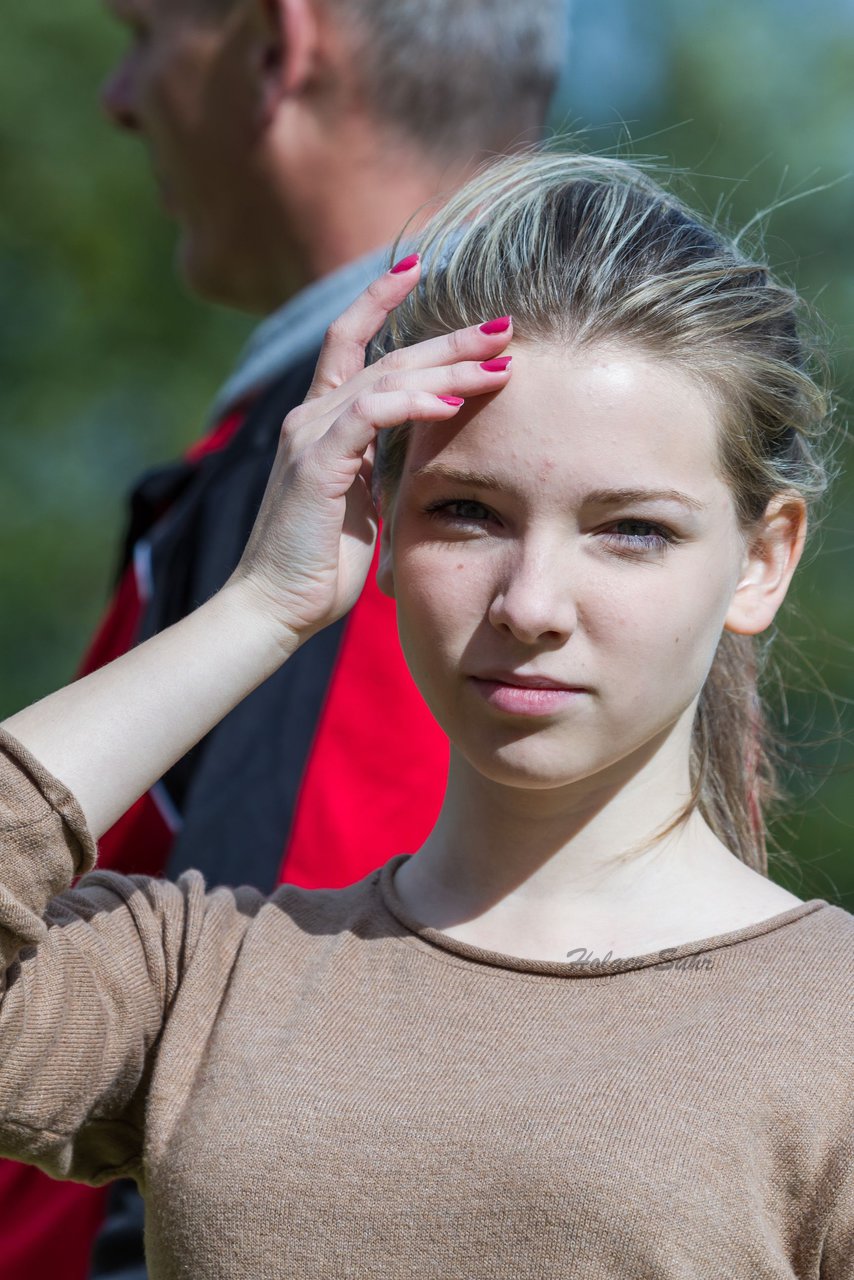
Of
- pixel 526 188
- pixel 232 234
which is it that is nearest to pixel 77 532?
pixel 232 234

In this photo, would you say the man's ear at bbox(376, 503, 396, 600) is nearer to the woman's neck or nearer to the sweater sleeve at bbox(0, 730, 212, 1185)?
the woman's neck

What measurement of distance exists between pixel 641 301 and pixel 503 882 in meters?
0.67

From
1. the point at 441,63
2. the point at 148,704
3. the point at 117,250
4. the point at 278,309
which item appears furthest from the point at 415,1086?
the point at 117,250

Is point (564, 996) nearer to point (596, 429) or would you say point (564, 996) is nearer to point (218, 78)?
point (596, 429)

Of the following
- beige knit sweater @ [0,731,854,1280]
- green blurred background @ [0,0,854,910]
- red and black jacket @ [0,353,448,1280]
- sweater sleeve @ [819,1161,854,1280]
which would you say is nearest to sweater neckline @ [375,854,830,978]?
beige knit sweater @ [0,731,854,1280]

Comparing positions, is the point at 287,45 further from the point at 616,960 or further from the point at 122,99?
the point at 616,960

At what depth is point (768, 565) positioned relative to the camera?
1853mm

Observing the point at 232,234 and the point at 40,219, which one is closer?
the point at 232,234

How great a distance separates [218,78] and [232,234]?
311 millimetres

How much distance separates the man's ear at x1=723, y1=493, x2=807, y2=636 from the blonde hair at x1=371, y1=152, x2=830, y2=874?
0.09 ft

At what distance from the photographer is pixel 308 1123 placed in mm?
1642

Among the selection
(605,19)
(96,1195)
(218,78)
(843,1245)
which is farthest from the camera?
(605,19)

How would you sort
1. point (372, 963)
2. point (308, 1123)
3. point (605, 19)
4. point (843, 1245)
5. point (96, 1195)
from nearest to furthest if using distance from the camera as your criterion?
1. point (843, 1245)
2. point (308, 1123)
3. point (372, 963)
4. point (96, 1195)
5. point (605, 19)

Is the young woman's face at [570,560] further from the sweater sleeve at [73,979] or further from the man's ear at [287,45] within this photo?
the man's ear at [287,45]
